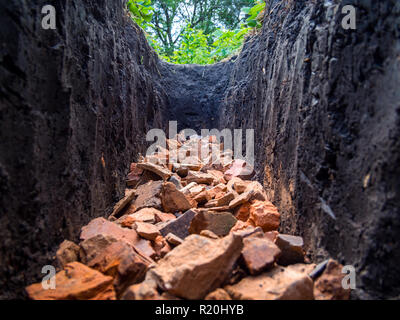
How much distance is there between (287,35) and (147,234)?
1.93 meters

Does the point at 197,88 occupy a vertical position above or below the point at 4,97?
above

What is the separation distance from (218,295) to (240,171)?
6.67 ft

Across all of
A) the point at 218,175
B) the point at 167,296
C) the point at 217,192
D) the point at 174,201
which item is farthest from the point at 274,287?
the point at 218,175

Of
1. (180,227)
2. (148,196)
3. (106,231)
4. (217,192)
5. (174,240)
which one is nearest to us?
(174,240)

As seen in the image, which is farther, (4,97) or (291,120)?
(291,120)

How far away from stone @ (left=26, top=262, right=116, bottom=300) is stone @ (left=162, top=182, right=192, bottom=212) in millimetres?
983

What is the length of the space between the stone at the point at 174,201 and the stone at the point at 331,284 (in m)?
1.21

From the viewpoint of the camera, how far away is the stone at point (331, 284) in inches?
42.9

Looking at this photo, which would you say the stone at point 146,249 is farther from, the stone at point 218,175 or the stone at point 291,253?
the stone at point 218,175

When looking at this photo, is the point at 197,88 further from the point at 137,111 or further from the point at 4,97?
the point at 4,97

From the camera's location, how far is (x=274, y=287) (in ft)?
3.47

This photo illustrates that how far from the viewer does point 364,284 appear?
1025 mm

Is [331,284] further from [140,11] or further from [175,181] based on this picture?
[140,11]

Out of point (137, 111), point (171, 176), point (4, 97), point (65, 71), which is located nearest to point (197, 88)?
point (137, 111)
